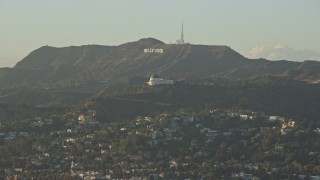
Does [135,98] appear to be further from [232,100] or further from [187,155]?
[187,155]

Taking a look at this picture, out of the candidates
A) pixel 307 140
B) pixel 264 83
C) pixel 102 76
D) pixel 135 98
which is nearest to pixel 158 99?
pixel 135 98

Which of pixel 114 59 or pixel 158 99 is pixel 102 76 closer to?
pixel 114 59

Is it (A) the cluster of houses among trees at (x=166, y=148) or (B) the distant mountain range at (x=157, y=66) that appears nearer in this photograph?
(A) the cluster of houses among trees at (x=166, y=148)

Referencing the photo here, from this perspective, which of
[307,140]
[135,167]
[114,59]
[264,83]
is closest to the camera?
[135,167]

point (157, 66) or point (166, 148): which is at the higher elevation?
point (157, 66)

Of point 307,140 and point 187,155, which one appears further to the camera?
point 307,140

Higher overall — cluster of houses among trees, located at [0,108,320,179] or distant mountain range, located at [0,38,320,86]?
distant mountain range, located at [0,38,320,86]

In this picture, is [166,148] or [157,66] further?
[157,66]

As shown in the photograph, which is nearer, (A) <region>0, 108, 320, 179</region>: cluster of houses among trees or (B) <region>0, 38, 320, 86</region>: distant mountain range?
(A) <region>0, 108, 320, 179</region>: cluster of houses among trees

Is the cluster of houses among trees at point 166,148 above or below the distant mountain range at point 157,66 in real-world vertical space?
below

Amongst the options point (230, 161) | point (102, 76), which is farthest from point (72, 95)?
point (230, 161)

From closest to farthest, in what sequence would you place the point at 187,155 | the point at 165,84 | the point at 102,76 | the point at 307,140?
1. the point at 187,155
2. the point at 307,140
3. the point at 165,84
4. the point at 102,76
